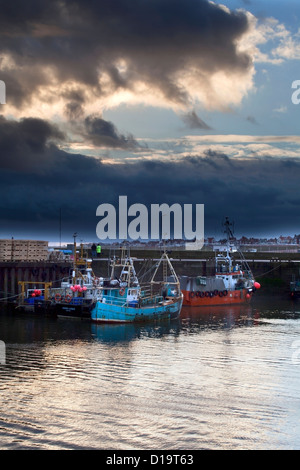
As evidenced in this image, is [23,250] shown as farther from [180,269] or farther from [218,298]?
[180,269]

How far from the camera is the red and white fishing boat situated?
224 ft

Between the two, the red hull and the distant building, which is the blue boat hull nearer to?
the red hull

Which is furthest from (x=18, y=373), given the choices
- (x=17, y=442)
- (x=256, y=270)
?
(x=256, y=270)

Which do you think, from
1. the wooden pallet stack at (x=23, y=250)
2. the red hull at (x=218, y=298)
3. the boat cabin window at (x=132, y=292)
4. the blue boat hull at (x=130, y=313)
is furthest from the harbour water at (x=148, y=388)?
the wooden pallet stack at (x=23, y=250)

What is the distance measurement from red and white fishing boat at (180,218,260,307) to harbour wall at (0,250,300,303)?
10.9m

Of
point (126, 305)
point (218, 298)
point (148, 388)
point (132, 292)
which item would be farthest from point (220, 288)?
point (148, 388)

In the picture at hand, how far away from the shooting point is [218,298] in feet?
232

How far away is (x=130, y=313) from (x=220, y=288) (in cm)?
2251

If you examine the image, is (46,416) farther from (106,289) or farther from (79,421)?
(106,289)

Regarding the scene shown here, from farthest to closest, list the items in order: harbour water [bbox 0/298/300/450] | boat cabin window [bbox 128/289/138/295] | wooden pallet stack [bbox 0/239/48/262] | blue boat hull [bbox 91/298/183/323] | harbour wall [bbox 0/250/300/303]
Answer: wooden pallet stack [bbox 0/239/48/262], harbour wall [bbox 0/250/300/303], boat cabin window [bbox 128/289/138/295], blue boat hull [bbox 91/298/183/323], harbour water [bbox 0/298/300/450]

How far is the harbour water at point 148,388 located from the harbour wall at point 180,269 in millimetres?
14740

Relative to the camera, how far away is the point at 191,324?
174 ft

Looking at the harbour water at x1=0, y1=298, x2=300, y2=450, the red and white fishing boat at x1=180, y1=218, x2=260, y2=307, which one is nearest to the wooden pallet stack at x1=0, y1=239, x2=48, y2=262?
the red and white fishing boat at x1=180, y1=218, x2=260, y2=307

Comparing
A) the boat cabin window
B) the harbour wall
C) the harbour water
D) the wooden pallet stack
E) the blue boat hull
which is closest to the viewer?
the harbour water
